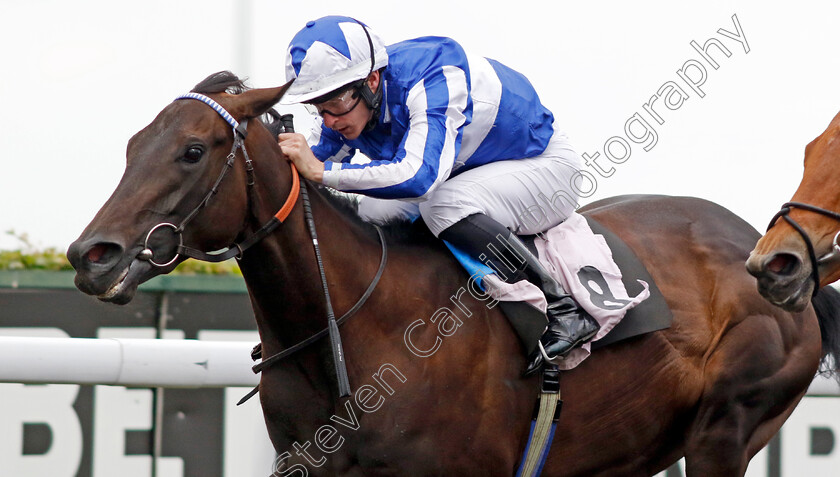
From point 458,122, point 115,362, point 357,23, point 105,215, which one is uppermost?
point 357,23

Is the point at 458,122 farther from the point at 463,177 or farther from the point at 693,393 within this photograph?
the point at 693,393

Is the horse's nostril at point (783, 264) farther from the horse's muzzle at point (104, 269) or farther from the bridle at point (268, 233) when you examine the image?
the horse's muzzle at point (104, 269)

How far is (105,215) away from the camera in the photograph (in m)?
2.58

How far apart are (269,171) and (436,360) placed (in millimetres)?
A: 761

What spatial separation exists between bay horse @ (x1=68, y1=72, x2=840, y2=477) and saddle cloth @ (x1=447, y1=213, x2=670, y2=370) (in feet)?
0.27

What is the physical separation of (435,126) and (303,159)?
0.42 meters

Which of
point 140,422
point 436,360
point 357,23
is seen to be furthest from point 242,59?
point 436,360

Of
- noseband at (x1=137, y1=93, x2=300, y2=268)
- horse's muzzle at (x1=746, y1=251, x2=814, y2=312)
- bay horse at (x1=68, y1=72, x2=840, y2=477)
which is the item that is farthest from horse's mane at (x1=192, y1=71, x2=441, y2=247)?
horse's muzzle at (x1=746, y1=251, x2=814, y2=312)

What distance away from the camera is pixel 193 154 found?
2682 millimetres

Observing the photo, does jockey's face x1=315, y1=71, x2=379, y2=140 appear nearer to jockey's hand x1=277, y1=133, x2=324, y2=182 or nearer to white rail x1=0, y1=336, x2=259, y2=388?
jockey's hand x1=277, y1=133, x2=324, y2=182

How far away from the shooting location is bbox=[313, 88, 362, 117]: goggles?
122 inches

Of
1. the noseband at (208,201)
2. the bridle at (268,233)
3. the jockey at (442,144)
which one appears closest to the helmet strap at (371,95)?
the jockey at (442,144)

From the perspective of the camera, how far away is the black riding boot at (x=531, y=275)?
313 cm

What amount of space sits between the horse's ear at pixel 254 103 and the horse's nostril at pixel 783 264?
1495 millimetres
